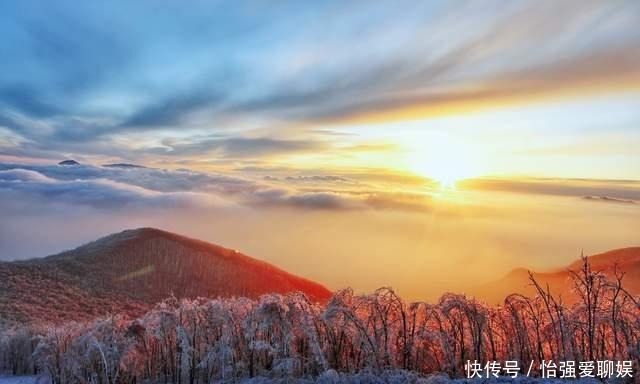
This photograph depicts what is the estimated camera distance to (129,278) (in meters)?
32.9

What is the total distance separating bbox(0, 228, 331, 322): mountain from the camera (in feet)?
85.4

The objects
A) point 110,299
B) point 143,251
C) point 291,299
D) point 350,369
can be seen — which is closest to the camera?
point 350,369

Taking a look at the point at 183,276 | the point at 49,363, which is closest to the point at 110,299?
the point at 183,276

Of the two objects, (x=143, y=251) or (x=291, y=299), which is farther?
(x=143, y=251)

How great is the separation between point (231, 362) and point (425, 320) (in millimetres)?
3384

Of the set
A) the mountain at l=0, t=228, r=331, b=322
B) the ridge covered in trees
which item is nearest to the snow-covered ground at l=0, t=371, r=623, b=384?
the ridge covered in trees

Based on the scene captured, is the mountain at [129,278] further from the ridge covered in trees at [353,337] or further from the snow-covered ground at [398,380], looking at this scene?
the snow-covered ground at [398,380]

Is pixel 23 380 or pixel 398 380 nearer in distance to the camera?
pixel 398 380

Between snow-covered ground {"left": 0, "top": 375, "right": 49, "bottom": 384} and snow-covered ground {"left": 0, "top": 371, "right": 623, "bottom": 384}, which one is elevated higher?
snow-covered ground {"left": 0, "top": 371, "right": 623, "bottom": 384}

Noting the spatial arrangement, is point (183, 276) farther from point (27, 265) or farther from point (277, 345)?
point (277, 345)

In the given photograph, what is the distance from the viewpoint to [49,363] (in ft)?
30.3

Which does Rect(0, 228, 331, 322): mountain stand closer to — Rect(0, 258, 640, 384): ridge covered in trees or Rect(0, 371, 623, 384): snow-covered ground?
Rect(0, 258, 640, 384): ridge covered in trees

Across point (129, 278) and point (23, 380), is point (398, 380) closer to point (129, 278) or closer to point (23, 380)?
point (23, 380)

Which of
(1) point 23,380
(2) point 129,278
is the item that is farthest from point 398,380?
(2) point 129,278
